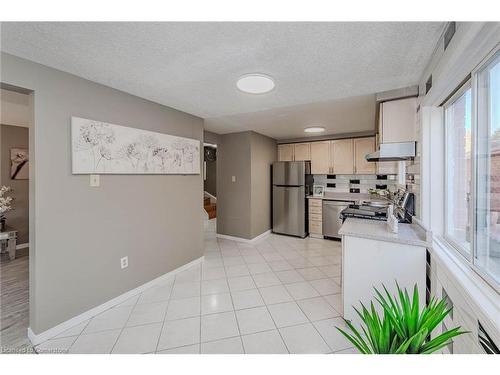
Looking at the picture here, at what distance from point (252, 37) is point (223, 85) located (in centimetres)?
77

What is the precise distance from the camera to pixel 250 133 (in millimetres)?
4066

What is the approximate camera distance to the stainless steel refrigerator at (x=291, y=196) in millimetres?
4434

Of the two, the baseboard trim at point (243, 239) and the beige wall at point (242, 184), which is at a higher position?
the beige wall at point (242, 184)

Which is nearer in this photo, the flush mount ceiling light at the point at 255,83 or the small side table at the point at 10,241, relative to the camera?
the flush mount ceiling light at the point at 255,83

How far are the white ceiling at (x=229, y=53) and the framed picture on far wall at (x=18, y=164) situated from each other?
3.27 meters

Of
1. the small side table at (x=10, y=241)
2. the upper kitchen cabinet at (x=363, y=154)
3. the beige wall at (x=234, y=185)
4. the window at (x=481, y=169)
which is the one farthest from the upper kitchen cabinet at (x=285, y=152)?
the small side table at (x=10, y=241)

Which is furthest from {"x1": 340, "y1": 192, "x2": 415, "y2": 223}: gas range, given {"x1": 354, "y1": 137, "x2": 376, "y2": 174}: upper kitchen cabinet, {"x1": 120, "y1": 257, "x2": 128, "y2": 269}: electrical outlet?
{"x1": 120, "y1": 257, "x2": 128, "y2": 269}: electrical outlet

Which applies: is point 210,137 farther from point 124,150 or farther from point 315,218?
point 315,218

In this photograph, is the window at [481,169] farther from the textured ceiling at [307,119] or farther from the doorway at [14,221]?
the doorway at [14,221]

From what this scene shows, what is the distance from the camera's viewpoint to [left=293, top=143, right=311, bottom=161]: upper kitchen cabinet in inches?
185

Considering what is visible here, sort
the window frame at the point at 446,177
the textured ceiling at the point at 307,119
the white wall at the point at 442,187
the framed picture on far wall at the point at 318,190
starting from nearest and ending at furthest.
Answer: the white wall at the point at 442,187, the window frame at the point at 446,177, the textured ceiling at the point at 307,119, the framed picture on far wall at the point at 318,190

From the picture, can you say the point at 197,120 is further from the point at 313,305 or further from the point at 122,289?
the point at 313,305

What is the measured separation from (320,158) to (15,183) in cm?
583
